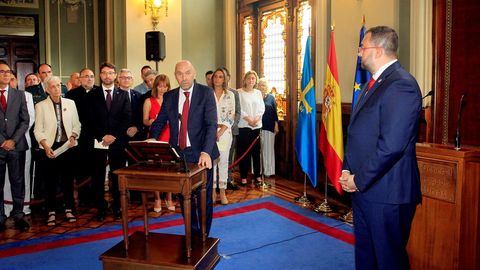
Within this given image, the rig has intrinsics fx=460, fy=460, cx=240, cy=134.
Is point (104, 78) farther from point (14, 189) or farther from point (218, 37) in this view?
point (218, 37)

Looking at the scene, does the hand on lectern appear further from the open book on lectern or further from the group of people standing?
the group of people standing

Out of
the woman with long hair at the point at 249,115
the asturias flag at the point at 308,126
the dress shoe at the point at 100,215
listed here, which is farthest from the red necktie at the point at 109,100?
the asturias flag at the point at 308,126

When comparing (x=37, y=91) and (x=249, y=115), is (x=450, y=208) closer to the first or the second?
(x=249, y=115)

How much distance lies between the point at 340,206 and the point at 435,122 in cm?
185

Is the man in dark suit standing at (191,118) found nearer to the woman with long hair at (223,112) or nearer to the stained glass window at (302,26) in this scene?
the woman with long hair at (223,112)

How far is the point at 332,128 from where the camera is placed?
4.82 meters

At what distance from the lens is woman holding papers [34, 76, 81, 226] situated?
15.0ft

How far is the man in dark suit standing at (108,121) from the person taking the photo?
4645mm

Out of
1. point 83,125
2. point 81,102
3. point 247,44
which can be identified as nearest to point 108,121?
point 83,125

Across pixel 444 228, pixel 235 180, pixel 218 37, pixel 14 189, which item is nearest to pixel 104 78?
pixel 14 189

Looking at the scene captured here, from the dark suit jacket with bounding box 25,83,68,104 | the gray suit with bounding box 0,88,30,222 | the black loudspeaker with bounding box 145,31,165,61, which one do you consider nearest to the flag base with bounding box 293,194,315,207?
the gray suit with bounding box 0,88,30,222

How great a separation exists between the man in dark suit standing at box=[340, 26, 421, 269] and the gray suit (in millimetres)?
3365

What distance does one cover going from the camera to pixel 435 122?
3789mm

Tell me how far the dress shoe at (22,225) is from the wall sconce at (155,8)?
4.51m
